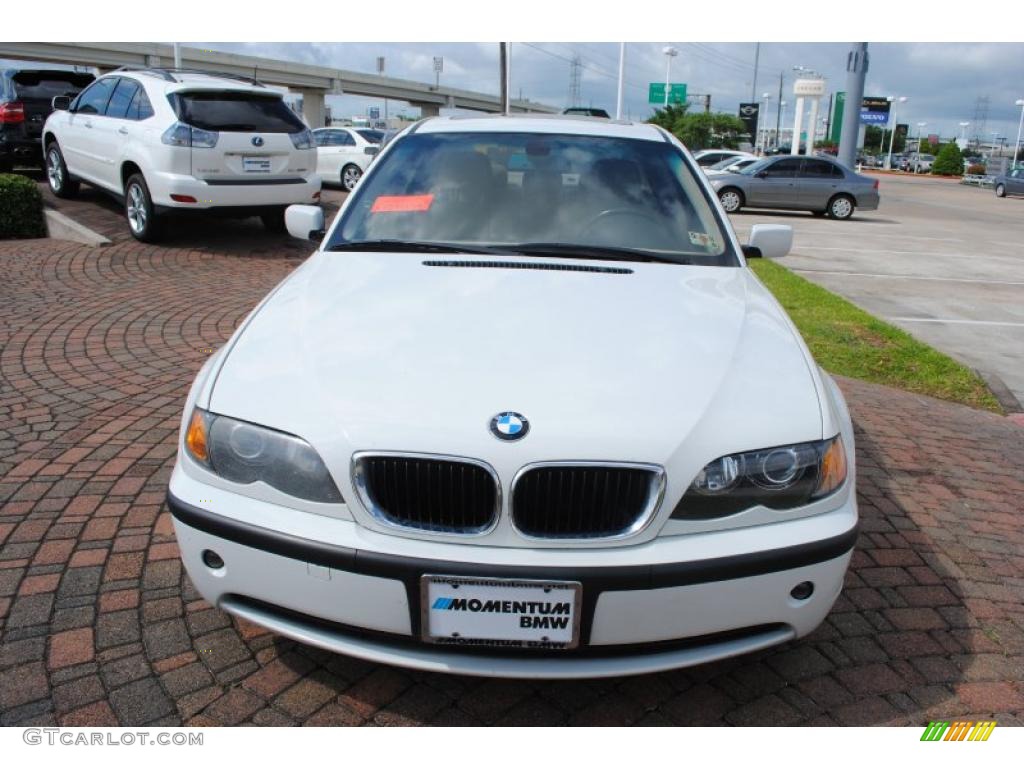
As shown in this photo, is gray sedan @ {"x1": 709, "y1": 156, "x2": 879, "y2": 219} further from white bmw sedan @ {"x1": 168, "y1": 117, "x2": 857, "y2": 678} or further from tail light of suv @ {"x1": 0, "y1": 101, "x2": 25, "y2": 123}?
white bmw sedan @ {"x1": 168, "y1": 117, "x2": 857, "y2": 678}

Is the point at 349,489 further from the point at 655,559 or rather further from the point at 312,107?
the point at 312,107

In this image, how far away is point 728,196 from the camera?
20547 mm

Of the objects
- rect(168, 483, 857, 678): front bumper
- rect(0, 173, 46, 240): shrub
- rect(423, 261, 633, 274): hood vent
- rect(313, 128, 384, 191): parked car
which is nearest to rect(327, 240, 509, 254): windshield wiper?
rect(423, 261, 633, 274): hood vent

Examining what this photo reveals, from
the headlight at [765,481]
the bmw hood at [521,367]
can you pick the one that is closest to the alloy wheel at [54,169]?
the bmw hood at [521,367]

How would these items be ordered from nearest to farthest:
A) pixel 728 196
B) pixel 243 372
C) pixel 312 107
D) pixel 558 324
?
pixel 243 372 → pixel 558 324 → pixel 728 196 → pixel 312 107

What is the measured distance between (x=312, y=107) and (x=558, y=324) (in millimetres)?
76076

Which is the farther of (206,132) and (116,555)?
(206,132)

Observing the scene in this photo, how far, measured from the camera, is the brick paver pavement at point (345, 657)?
2.44 m

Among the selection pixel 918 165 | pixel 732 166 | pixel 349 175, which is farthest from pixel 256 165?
pixel 918 165

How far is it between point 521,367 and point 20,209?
9839 millimetres

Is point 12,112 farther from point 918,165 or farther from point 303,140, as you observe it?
point 918,165

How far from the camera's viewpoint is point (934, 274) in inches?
472

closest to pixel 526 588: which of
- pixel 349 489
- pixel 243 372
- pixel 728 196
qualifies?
pixel 349 489

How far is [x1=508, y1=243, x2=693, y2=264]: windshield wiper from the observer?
10.8 feet
